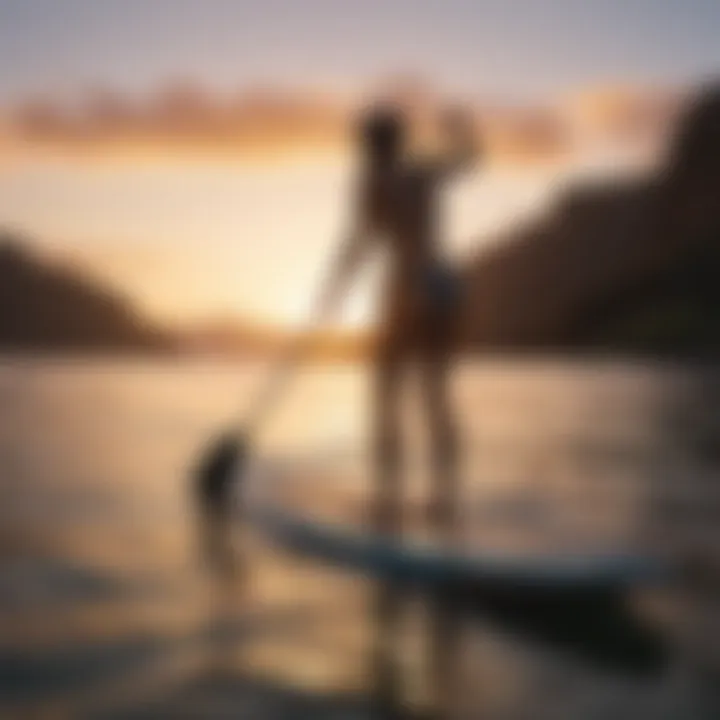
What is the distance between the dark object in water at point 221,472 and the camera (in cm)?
325

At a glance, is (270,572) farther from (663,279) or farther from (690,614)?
(663,279)

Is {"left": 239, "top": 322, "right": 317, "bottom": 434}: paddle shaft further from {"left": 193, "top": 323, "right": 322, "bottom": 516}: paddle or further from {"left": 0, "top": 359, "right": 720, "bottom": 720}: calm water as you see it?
{"left": 0, "top": 359, "right": 720, "bottom": 720}: calm water

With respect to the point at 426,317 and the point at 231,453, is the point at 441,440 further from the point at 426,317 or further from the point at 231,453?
the point at 231,453

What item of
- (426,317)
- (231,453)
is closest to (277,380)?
(231,453)

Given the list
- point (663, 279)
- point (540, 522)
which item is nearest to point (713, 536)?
point (540, 522)

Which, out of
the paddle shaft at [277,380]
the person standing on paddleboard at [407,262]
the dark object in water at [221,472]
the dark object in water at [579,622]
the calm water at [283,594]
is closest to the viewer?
the calm water at [283,594]

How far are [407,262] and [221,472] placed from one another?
3.60ft

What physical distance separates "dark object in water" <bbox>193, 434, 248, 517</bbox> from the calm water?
9 cm

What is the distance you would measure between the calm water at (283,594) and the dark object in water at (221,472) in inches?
3.6

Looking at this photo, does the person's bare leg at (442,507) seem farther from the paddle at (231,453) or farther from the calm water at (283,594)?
the paddle at (231,453)

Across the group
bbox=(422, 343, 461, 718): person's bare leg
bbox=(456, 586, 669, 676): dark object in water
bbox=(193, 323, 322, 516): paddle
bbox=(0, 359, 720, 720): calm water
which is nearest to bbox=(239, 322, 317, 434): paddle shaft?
bbox=(193, 323, 322, 516): paddle

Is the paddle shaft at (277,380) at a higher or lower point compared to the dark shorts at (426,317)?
higher

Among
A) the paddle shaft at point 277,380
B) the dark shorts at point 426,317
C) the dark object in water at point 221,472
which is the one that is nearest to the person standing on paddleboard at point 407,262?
the dark shorts at point 426,317

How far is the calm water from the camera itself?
67.6 inches
